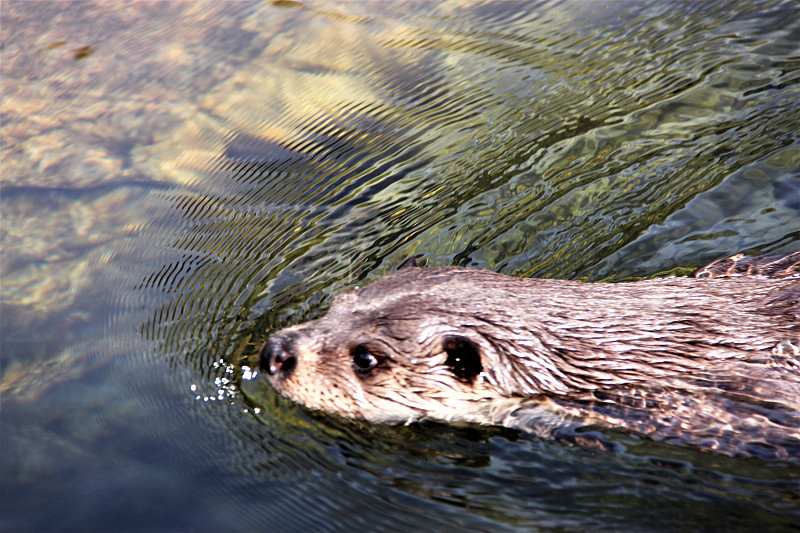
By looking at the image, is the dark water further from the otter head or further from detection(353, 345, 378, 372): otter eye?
detection(353, 345, 378, 372): otter eye

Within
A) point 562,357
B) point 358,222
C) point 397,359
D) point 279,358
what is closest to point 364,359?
point 397,359

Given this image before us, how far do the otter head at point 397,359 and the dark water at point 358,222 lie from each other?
0.14 m

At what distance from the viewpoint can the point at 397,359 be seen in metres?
3.91

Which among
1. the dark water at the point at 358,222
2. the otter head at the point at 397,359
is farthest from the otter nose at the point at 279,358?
the dark water at the point at 358,222

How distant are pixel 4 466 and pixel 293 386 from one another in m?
1.55

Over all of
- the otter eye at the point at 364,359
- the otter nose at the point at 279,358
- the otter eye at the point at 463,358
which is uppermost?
the otter eye at the point at 463,358

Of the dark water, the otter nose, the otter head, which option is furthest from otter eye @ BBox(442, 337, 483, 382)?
the otter nose

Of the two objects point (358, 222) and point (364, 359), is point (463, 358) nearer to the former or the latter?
point (364, 359)

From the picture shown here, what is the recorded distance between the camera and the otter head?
3.85m

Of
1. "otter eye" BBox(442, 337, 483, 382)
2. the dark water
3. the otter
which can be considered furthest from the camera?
"otter eye" BBox(442, 337, 483, 382)

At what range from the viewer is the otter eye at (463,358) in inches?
150

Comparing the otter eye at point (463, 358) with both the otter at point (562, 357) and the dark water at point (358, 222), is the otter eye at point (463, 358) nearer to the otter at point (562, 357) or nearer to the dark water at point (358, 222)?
the otter at point (562, 357)

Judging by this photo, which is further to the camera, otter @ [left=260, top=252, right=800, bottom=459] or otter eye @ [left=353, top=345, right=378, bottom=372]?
otter eye @ [left=353, top=345, right=378, bottom=372]

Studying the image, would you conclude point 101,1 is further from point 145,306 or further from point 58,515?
point 58,515
